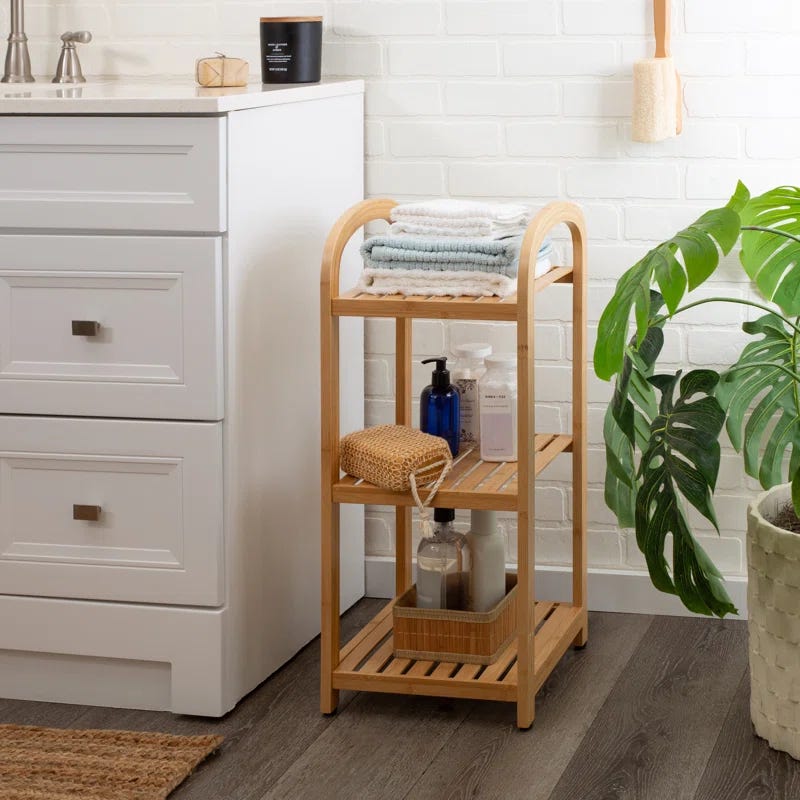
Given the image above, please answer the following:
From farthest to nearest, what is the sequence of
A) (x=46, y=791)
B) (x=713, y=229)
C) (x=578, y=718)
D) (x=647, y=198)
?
(x=647, y=198)
(x=578, y=718)
(x=46, y=791)
(x=713, y=229)

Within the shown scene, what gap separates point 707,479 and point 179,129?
914 millimetres

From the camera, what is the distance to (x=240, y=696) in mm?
2240

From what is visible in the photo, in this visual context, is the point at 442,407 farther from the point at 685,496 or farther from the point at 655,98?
the point at 655,98

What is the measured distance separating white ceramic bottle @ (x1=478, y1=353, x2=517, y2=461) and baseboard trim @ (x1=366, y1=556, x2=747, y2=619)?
56 centimetres

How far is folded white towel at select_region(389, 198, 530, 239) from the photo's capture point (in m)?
2.12

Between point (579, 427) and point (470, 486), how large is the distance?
399mm

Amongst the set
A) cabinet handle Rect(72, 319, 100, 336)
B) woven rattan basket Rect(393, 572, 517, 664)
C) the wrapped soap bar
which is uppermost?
the wrapped soap bar

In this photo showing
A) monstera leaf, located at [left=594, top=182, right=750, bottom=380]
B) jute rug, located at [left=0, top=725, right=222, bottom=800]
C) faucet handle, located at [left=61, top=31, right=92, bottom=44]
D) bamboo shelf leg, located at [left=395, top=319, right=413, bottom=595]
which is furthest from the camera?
faucet handle, located at [left=61, top=31, right=92, bottom=44]

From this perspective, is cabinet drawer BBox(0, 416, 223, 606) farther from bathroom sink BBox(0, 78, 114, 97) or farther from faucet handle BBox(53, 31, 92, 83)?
faucet handle BBox(53, 31, 92, 83)

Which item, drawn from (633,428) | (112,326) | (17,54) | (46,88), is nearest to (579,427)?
(633,428)

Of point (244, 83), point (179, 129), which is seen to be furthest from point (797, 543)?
point (244, 83)

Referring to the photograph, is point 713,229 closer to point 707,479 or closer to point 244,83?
point 707,479

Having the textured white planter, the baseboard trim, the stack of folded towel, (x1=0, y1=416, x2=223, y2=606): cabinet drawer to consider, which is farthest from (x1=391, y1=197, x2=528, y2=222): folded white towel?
the baseboard trim

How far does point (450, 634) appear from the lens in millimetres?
2227
